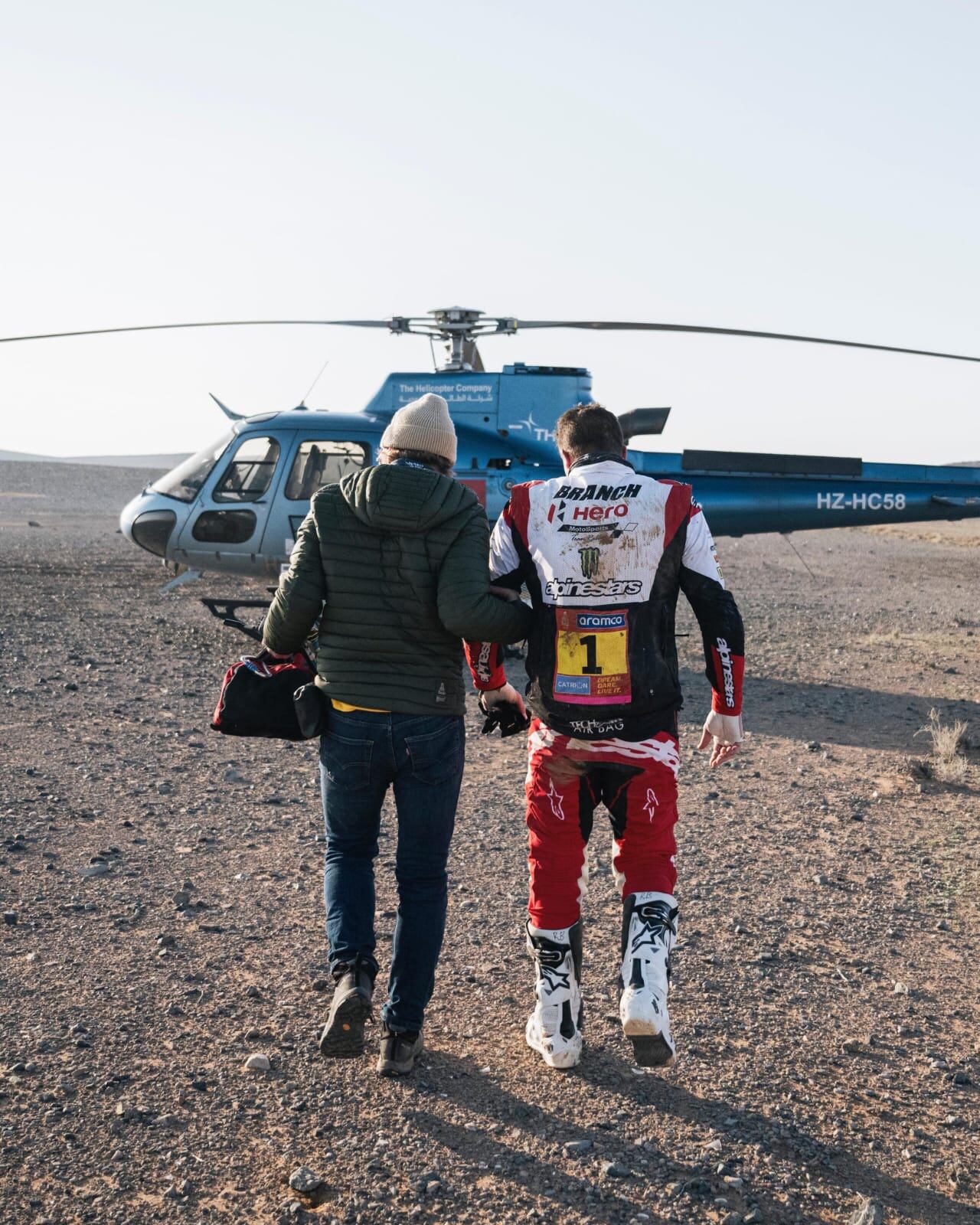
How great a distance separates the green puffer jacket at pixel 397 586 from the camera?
3.63 meters

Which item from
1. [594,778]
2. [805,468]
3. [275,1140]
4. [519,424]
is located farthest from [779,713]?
[275,1140]

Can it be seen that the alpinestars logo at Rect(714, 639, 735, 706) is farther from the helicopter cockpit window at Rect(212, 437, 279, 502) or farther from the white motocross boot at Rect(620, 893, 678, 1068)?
the helicopter cockpit window at Rect(212, 437, 279, 502)

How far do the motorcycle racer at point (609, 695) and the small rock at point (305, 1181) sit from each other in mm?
931

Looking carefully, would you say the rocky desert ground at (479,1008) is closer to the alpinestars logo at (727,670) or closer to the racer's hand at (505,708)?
the racer's hand at (505,708)

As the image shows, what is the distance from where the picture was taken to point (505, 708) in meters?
4.06

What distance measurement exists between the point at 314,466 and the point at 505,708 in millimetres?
7839

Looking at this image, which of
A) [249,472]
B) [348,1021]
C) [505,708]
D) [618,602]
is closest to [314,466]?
[249,472]

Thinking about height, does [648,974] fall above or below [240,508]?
below

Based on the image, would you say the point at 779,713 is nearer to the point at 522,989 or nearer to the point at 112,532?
the point at 522,989

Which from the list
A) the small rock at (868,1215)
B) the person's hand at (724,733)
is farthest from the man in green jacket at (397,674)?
the small rock at (868,1215)

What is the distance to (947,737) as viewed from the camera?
798cm

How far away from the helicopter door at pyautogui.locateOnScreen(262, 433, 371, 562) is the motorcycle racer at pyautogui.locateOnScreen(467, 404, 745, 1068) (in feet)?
25.6

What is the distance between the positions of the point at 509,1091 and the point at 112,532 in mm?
33206

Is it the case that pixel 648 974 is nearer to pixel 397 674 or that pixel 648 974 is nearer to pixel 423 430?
pixel 397 674
